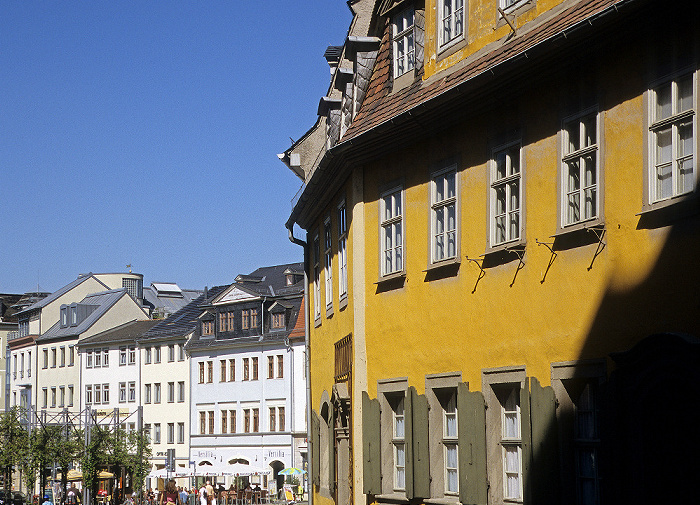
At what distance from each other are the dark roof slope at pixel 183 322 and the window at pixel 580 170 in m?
67.9

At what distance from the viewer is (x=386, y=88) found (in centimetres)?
1911

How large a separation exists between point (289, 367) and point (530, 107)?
189 ft

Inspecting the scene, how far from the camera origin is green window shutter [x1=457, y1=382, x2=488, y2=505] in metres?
15.3

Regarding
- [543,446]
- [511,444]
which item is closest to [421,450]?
[511,444]

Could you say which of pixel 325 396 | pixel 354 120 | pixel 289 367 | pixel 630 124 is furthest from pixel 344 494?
pixel 289 367

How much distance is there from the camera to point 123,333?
8738 cm

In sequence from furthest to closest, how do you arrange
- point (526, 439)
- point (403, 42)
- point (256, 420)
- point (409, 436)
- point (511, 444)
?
1. point (256, 420)
2. point (403, 42)
3. point (409, 436)
4. point (511, 444)
5. point (526, 439)

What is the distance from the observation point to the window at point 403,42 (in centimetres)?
1845

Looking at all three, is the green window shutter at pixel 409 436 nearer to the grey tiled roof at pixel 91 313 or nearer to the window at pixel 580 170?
the window at pixel 580 170

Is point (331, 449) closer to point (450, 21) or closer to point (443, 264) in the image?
point (443, 264)

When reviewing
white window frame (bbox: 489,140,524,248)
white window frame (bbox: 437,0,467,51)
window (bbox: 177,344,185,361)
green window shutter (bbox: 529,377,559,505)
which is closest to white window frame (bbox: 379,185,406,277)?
white window frame (bbox: 437,0,467,51)

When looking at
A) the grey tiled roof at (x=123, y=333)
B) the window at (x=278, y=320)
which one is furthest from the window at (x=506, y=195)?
the grey tiled roof at (x=123, y=333)

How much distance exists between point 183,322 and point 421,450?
220ft

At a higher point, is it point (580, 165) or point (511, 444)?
point (580, 165)
